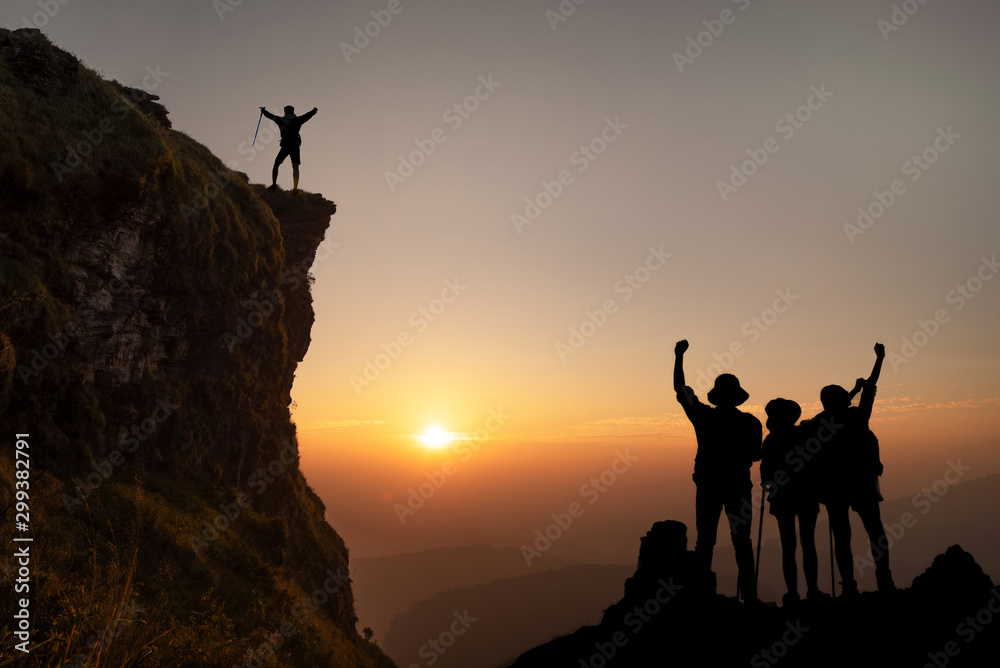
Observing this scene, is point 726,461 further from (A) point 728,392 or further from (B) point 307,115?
(B) point 307,115

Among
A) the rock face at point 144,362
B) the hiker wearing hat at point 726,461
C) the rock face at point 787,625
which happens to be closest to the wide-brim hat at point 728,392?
the hiker wearing hat at point 726,461

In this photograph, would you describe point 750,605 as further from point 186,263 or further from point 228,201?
point 228,201

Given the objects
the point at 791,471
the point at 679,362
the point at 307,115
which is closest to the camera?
the point at 679,362

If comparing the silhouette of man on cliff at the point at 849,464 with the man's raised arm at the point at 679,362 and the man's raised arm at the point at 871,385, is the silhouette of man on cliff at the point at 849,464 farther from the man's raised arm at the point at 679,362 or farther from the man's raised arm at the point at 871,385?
the man's raised arm at the point at 679,362

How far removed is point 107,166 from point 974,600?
2128 centimetres

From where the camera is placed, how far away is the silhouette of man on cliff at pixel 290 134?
1427 centimetres

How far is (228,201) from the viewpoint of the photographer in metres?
23.5

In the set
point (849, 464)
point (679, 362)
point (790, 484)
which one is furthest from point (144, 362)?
point (849, 464)

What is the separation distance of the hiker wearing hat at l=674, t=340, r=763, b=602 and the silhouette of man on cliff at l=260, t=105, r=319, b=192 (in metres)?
12.4

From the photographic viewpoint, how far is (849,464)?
6.95 m

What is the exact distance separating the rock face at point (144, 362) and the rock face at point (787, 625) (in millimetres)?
5613

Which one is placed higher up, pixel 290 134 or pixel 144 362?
pixel 290 134

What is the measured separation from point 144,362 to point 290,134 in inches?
439

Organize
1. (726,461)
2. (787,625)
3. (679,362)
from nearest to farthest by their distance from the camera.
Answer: (787,625), (679,362), (726,461)
